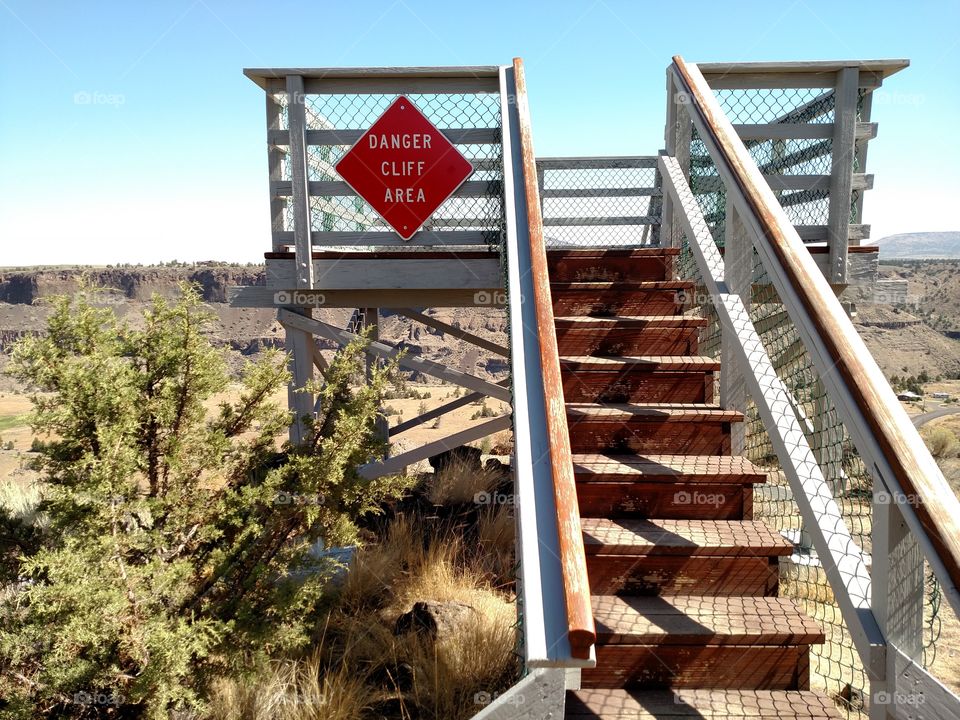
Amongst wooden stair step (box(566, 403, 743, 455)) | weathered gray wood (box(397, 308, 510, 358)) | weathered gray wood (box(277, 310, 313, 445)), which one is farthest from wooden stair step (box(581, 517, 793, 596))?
weathered gray wood (box(397, 308, 510, 358))

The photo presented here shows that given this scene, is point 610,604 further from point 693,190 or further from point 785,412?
point 693,190

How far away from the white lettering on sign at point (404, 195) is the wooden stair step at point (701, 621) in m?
3.49

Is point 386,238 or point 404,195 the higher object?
point 404,195

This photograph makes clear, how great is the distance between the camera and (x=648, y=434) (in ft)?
11.7

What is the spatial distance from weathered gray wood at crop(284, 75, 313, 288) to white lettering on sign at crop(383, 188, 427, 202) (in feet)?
2.01

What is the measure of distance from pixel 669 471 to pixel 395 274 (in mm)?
3089

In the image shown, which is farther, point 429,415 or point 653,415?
point 429,415

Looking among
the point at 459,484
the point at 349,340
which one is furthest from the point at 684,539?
the point at 459,484

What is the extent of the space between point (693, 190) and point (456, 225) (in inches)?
78.4

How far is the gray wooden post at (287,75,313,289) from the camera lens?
5.23 meters

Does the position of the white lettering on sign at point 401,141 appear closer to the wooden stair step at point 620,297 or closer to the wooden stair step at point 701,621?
the wooden stair step at point 620,297

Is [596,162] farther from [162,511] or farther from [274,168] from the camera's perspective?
[162,511]

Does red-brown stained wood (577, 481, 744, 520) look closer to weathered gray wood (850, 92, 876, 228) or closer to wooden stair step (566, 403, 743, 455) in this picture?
wooden stair step (566, 403, 743, 455)

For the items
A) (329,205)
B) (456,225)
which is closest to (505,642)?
(456,225)
